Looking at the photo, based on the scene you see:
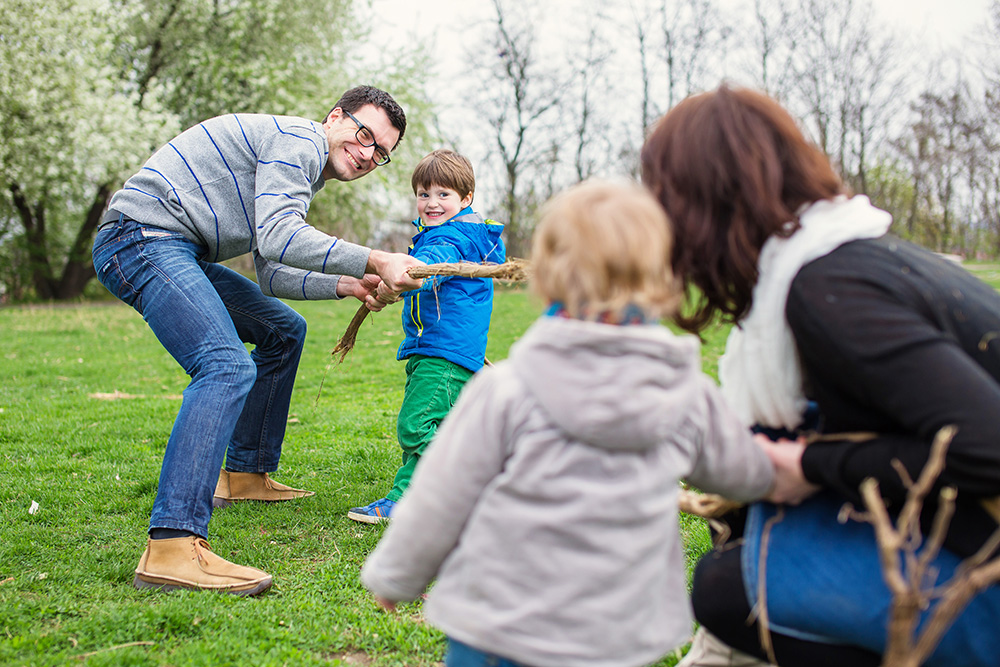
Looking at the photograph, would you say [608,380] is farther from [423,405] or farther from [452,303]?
[452,303]

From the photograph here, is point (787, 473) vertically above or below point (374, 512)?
above

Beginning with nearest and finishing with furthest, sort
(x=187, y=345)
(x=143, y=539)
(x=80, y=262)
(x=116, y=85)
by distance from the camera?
1. (x=187, y=345)
2. (x=143, y=539)
3. (x=116, y=85)
4. (x=80, y=262)

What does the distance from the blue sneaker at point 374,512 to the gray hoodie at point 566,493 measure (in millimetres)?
2215

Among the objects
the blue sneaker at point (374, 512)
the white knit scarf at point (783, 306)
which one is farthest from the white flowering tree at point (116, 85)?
the white knit scarf at point (783, 306)

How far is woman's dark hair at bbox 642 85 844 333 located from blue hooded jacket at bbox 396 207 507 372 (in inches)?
85.5

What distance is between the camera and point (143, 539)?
11.5ft

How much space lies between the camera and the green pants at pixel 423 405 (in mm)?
3746

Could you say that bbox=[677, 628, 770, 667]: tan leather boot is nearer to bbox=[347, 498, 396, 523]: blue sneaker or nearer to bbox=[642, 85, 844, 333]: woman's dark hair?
bbox=[642, 85, 844, 333]: woman's dark hair

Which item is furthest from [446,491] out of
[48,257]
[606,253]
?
[48,257]

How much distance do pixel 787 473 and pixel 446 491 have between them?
2.48ft

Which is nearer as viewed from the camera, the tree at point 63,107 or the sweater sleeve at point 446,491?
the sweater sleeve at point 446,491

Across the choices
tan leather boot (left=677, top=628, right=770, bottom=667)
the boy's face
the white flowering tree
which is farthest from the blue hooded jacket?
the white flowering tree

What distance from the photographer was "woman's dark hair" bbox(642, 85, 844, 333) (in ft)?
5.54

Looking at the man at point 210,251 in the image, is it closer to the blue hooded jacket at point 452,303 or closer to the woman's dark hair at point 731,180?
the blue hooded jacket at point 452,303
